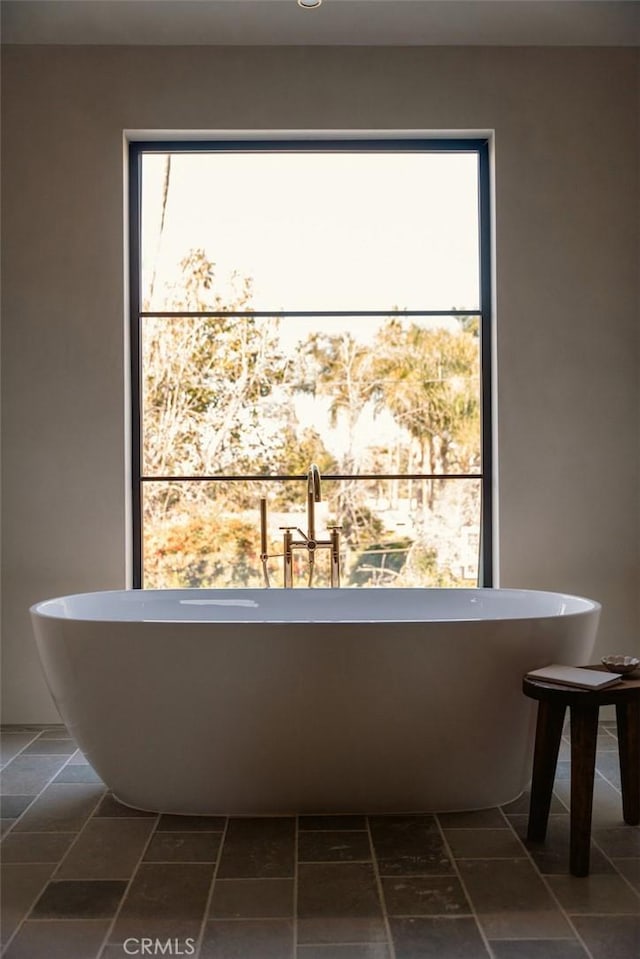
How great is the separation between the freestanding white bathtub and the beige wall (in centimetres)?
108

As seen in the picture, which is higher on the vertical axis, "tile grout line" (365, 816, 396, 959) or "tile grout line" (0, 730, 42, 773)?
"tile grout line" (365, 816, 396, 959)

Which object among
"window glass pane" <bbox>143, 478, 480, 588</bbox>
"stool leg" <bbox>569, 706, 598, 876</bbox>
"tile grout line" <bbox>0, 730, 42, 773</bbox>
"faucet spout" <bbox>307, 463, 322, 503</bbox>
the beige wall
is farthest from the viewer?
"window glass pane" <bbox>143, 478, 480, 588</bbox>

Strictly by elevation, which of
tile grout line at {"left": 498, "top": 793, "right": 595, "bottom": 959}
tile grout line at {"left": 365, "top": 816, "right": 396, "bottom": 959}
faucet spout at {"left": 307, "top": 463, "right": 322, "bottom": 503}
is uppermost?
faucet spout at {"left": 307, "top": 463, "right": 322, "bottom": 503}

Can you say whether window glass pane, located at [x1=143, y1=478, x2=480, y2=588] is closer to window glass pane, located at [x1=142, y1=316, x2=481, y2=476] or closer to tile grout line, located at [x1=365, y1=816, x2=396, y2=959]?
window glass pane, located at [x1=142, y1=316, x2=481, y2=476]

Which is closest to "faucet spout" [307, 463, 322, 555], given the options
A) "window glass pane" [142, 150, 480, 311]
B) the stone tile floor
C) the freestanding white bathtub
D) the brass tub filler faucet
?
the brass tub filler faucet

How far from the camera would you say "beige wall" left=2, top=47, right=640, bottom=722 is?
3.67 meters

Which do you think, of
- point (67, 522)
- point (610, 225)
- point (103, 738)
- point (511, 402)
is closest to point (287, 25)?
point (610, 225)

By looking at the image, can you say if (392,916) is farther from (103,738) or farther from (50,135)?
(50,135)

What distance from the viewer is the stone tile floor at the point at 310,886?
6.30 feet

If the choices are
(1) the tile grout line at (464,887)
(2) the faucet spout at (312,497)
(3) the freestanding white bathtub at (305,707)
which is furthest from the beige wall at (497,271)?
(1) the tile grout line at (464,887)

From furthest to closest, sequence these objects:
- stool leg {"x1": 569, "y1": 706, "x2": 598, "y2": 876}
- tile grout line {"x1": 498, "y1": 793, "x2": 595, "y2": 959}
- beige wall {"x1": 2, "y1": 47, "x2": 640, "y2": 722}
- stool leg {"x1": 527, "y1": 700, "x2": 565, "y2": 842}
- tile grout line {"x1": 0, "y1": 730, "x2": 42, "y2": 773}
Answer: beige wall {"x1": 2, "y1": 47, "x2": 640, "y2": 722}
tile grout line {"x1": 0, "y1": 730, "x2": 42, "y2": 773}
stool leg {"x1": 527, "y1": 700, "x2": 565, "y2": 842}
stool leg {"x1": 569, "y1": 706, "x2": 598, "y2": 876}
tile grout line {"x1": 498, "y1": 793, "x2": 595, "y2": 959}

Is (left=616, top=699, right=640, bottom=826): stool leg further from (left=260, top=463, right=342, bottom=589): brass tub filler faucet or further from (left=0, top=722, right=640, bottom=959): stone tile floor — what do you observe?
(left=260, top=463, right=342, bottom=589): brass tub filler faucet

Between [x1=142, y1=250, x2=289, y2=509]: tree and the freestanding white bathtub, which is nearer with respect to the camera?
the freestanding white bathtub

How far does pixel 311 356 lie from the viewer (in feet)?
12.5
